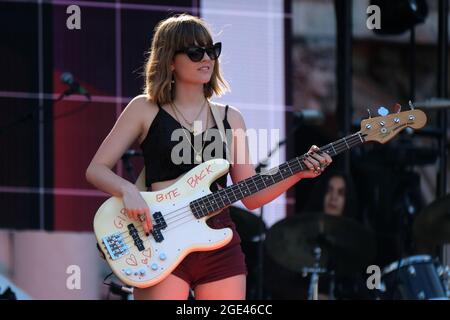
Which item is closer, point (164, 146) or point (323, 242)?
point (164, 146)

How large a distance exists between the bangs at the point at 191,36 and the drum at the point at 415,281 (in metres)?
2.75

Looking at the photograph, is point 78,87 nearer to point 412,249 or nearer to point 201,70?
point 201,70

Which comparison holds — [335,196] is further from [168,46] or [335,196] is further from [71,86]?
[168,46]

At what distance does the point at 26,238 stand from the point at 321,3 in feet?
13.3

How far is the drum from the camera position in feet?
21.6

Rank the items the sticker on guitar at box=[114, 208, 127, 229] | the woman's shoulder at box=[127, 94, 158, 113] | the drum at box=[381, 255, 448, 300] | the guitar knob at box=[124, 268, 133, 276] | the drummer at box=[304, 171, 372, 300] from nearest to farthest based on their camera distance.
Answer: the guitar knob at box=[124, 268, 133, 276] → the sticker on guitar at box=[114, 208, 127, 229] → the woman's shoulder at box=[127, 94, 158, 113] → the drum at box=[381, 255, 448, 300] → the drummer at box=[304, 171, 372, 300]

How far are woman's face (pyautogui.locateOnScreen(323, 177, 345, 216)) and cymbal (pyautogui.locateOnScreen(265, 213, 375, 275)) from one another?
28 cm

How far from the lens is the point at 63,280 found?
21.9 feet

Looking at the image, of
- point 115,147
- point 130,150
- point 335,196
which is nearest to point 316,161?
point 115,147

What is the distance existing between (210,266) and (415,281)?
2.65 meters

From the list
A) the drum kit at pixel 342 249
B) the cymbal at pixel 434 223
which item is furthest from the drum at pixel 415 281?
the cymbal at pixel 434 223

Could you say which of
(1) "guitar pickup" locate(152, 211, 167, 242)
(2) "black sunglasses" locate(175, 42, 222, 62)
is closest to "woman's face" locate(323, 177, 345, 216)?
(2) "black sunglasses" locate(175, 42, 222, 62)

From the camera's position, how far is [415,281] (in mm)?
6633

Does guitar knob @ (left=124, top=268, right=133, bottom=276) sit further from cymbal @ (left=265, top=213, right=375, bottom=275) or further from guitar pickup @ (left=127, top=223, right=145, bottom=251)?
cymbal @ (left=265, top=213, right=375, bottom=275)
